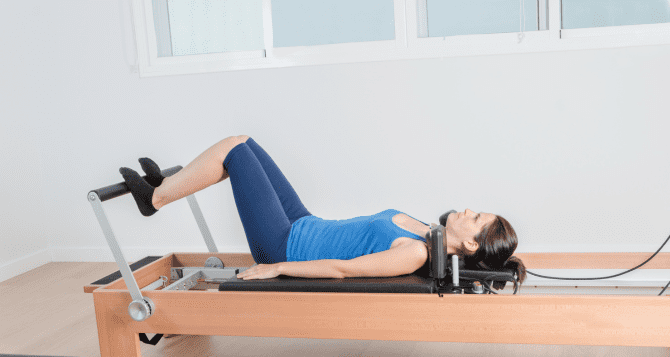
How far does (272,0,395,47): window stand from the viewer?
3.13 m

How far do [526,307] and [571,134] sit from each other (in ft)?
5.72

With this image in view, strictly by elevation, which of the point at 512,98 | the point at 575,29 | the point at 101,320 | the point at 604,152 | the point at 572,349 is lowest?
the point at 572,349

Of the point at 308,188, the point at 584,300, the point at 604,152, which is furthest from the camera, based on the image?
the point at 308,188

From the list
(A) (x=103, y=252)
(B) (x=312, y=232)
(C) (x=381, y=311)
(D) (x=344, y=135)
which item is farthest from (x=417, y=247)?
(A) (x=103, y=252)

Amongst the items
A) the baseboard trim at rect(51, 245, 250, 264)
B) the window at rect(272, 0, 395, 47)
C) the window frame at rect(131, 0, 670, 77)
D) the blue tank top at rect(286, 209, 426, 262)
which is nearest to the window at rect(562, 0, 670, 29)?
the window frame at rect(131, 0, 670, 77)

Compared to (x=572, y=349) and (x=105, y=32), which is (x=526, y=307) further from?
(x=105, y=32)

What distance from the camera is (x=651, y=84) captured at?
2848 millimetres

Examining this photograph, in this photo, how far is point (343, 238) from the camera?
6.46 ft

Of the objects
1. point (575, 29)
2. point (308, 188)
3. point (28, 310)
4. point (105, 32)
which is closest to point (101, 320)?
point (28, 310)

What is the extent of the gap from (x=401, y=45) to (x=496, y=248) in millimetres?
1596

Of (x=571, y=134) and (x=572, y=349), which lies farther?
(x=571, y=134)

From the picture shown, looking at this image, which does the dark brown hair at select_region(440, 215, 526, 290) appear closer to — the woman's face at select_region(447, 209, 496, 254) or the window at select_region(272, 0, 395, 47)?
the woman's face at select_region(447, 209, 496, 254)

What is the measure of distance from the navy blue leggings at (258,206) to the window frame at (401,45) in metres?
1.33

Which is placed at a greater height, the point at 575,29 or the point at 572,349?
the point at 575,29
